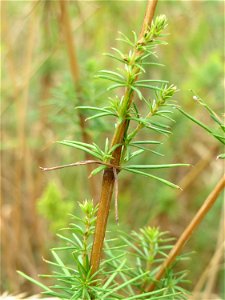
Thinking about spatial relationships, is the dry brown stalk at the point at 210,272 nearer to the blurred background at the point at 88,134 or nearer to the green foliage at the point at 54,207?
the blurred background at the point at 88,134

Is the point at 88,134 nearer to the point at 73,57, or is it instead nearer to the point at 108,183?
the point at 73,57

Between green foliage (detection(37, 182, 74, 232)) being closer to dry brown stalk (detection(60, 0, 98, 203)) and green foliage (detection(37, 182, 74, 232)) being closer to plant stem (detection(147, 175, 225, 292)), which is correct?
dry brown stalk (detection(60, 0, 98, 203))

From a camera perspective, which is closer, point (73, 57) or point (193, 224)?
point (193, 224)

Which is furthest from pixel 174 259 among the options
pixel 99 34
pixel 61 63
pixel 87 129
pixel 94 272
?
pixel 99 34

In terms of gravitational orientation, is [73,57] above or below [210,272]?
above

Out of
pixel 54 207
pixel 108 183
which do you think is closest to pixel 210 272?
pixel 54 207

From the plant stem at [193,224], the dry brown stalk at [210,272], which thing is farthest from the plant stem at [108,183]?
the dry brown stalk at [210,272]
